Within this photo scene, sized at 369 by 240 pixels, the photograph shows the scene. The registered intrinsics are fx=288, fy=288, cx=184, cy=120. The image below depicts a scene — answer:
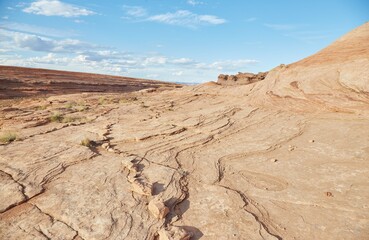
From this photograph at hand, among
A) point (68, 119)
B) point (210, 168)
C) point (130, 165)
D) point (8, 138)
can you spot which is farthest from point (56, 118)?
point (210, 168)

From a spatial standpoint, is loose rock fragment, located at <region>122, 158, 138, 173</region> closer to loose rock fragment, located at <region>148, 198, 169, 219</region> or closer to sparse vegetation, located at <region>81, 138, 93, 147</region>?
loose rock fragment, located at <region>148, 198, 169, 219</region>

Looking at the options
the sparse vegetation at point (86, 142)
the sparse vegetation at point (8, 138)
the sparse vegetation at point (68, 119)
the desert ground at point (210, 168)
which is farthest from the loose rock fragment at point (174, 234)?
the sparse vegetation at point (68, 119)

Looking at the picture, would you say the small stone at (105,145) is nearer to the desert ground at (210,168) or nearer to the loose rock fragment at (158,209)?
the desert ground at (210,168)

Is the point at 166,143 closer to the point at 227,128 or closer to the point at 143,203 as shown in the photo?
the point at 227,128

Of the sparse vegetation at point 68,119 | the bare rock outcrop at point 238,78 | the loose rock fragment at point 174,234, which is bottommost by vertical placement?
the loose rock fragment at point 174,234

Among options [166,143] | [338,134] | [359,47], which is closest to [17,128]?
[166,143]

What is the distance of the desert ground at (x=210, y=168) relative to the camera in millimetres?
5059

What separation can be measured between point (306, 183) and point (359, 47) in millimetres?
9062

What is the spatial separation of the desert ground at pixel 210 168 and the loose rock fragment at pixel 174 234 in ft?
0.05

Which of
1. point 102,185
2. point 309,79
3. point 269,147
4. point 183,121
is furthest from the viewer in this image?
point 309,79

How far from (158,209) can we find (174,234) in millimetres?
647

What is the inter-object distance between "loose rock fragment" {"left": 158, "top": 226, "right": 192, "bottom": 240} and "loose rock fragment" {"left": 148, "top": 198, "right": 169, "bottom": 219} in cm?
43

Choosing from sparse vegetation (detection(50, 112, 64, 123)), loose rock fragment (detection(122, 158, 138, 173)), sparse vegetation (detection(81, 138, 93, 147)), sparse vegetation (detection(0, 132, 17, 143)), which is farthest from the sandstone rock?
sparse vegetation (detection(50, 112, 64, 123))

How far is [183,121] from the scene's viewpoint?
11.1 m
